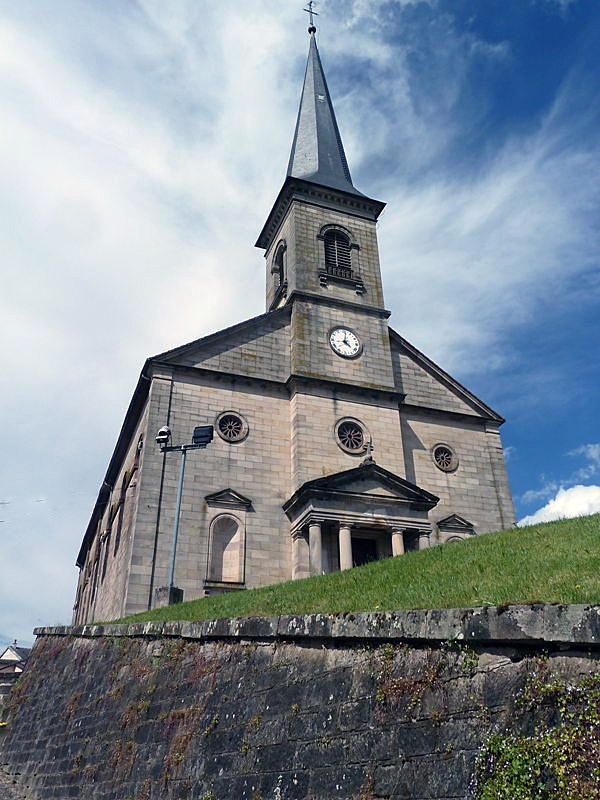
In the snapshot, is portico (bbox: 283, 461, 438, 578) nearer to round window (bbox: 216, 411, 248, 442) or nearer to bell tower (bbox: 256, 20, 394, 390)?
round window (bbox: 216, 411, 248, 442)

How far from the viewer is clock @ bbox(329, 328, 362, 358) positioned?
26.9 metres

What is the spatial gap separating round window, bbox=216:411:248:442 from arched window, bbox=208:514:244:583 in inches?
118

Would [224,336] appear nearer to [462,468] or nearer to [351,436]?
[351,436]

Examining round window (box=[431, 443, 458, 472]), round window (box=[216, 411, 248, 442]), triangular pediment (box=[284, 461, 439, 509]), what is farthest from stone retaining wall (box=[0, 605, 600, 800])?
round window (box=[431, 443, 458, 472])

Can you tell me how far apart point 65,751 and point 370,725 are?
784cm

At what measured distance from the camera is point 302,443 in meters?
24.0

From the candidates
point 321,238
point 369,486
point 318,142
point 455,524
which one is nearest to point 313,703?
point 369,486

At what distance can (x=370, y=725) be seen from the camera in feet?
20.3

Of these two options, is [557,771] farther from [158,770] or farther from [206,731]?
[158,770]

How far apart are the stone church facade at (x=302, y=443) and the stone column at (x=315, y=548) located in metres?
0.08

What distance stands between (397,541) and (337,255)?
13973 mm

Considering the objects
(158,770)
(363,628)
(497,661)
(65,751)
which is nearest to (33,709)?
(65,751)

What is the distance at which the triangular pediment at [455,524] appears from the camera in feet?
81.5

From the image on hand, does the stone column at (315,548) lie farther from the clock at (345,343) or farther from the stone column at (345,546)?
the clock at (345,343)
